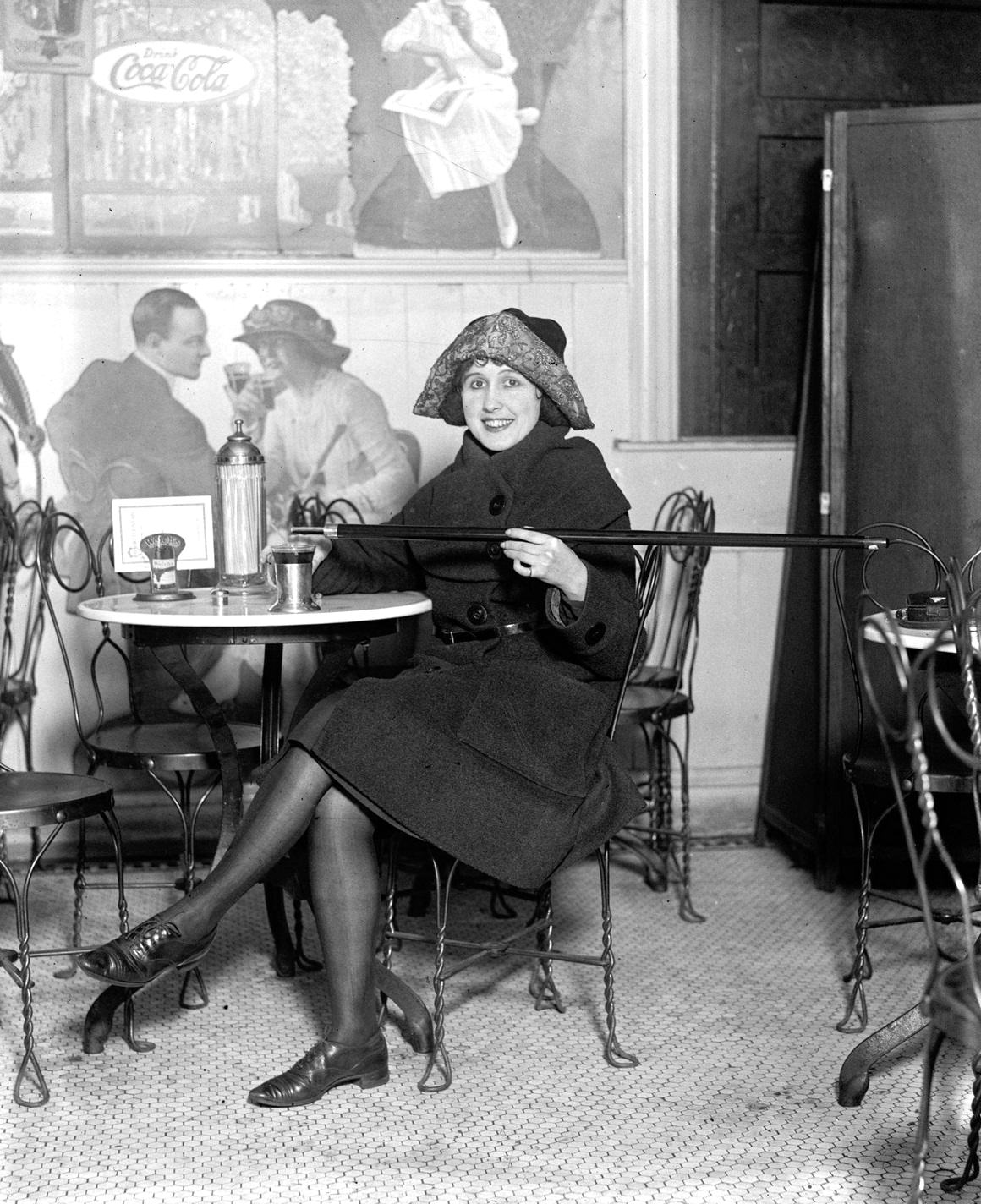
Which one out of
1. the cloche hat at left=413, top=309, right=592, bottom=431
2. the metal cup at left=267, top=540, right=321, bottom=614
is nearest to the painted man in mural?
the cloche hat at left=413, top=309, right=592, bottom=431

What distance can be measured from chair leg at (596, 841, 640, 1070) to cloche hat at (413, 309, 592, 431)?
0.97m

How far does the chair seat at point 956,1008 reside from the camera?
5.81 feet

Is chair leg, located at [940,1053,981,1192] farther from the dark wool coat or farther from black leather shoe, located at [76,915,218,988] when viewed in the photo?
black leather shoe, located at [76,915,218,988]

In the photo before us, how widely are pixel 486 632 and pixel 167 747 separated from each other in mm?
802

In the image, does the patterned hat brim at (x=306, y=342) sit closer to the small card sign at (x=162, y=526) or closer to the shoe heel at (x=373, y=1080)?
the small card sign at (x=162, y=526)

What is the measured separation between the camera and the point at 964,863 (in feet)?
13.4

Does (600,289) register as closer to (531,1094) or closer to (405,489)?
(405,489)

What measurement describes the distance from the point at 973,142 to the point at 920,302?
45 cm

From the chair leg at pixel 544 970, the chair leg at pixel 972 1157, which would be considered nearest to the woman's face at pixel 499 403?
the chair leg at pixel 544 970

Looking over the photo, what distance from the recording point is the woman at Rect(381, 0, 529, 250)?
4277mm

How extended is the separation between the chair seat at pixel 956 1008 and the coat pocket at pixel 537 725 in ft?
3.02

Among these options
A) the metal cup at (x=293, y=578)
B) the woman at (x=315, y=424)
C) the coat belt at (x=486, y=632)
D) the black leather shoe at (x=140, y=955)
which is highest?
the woman at (x=315, y=424)

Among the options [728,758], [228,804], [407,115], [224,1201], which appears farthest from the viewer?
[728,758]

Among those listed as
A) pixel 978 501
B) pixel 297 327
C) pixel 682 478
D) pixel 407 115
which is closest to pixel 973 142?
pixel 978 501
